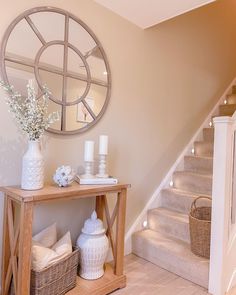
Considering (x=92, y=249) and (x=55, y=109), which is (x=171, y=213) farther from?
(x=55, y=109)

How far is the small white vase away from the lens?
4.95 ft

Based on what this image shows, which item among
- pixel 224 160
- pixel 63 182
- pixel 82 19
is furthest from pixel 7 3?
pixel 224 160

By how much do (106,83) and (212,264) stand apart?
5.39 ft

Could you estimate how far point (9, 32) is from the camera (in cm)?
161

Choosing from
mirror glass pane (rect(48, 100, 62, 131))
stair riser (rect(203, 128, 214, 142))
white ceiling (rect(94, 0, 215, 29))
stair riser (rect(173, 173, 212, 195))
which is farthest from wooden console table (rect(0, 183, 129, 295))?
stair riser (rect(203, 128, 214, 142))

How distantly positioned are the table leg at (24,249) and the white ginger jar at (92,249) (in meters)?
0.49

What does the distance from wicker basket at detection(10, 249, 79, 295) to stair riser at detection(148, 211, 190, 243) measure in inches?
42.4

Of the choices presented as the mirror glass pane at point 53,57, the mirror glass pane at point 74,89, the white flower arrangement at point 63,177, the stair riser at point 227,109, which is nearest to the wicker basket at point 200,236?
the white flower arrangement at point 63,177

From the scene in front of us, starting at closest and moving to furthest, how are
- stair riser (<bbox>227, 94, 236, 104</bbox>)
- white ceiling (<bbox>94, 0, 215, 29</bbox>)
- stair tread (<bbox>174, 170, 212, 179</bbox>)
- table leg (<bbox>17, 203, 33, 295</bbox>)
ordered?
table leg (<bbox>17, 203, 33, 295</bbox>), white ceiling (<bbox>94, 0, 215, 29</bbox>), stair tread (<bbox>174, 170, 212, 179</bbox>), stair riser (<bbox>227, 94, 236, 104</bbox>)

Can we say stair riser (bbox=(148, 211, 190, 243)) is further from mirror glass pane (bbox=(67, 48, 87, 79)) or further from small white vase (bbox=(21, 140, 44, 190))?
mirror glass pane (bbox=(67, 48, 87, 79))

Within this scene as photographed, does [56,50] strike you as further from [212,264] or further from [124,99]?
[212,264]

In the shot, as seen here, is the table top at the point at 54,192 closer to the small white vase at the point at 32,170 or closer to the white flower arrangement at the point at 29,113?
the small white vase at the point at 32,170

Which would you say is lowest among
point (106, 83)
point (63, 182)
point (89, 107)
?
point (63, 182)

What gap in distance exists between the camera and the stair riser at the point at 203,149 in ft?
10.4
